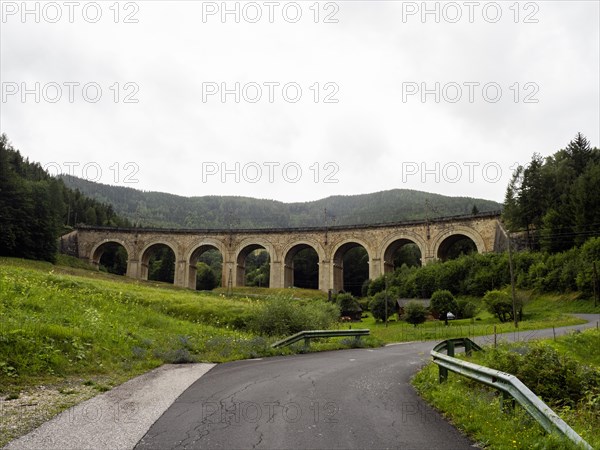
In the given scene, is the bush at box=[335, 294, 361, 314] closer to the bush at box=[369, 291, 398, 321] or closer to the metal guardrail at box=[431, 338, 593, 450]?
the bush at box=[369, 291, 398, 321]

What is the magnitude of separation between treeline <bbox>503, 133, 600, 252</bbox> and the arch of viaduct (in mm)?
3274

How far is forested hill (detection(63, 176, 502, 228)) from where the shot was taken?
438 ft

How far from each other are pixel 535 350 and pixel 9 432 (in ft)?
26.7

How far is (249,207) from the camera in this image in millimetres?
172875

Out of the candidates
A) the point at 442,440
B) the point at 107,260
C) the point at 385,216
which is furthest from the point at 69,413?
the point at 385,216

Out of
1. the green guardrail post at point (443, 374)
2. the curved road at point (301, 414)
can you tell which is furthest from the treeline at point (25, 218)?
the green guardrail post at point (443, 374)

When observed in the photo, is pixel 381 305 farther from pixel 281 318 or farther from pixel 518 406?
pixel 518 406

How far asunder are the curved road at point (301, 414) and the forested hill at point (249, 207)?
11572 cm

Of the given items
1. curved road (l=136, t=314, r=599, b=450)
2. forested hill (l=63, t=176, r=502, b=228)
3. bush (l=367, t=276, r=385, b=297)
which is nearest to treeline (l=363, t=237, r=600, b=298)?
bush (l=367, t=276, r=385, b=297)

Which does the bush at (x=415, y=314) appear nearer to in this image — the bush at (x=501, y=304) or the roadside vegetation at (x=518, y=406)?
the bush at (x=501, y=304)

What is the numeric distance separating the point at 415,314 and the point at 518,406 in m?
30.4

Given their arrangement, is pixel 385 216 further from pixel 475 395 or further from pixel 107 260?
pixel 475 395

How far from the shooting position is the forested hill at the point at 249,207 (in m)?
134

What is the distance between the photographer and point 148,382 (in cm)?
862
